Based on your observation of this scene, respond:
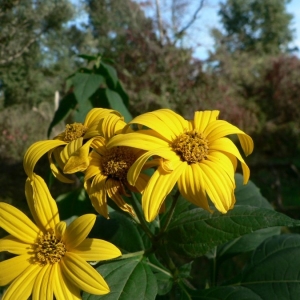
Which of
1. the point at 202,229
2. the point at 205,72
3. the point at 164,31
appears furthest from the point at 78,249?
the point at 164,31

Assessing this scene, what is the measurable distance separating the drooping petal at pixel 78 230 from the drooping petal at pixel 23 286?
60 millimetres

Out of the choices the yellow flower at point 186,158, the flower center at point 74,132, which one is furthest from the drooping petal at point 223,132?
the flower center at point 74,132


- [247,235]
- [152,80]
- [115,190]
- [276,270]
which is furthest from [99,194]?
[152,80]

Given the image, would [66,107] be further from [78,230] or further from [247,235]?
[78,230]

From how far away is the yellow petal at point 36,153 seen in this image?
0.66 meters

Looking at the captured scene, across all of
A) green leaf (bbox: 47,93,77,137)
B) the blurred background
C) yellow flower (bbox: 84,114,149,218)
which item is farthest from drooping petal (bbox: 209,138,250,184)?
the blurred background

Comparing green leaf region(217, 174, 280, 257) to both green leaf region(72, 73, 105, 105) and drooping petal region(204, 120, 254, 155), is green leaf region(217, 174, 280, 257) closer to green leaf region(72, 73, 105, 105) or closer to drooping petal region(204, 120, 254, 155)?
drooping petal region(204, 120, 254, 155)

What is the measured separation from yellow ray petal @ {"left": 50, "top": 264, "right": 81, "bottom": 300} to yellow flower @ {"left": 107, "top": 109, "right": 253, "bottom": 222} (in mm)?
148

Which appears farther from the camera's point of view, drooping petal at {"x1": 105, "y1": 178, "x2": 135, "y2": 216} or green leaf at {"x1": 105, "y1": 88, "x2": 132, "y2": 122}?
green leaf at {"x1": 105, "y1": 88, "x2": 132, "y2": 122}

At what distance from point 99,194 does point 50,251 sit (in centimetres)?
11

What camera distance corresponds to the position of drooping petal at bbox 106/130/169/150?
0.58 meters

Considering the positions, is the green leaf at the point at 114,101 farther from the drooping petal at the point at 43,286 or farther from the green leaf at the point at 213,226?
the drooping petal at the point at 43,286

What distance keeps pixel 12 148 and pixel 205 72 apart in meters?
3.06

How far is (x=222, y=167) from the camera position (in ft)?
1.97
